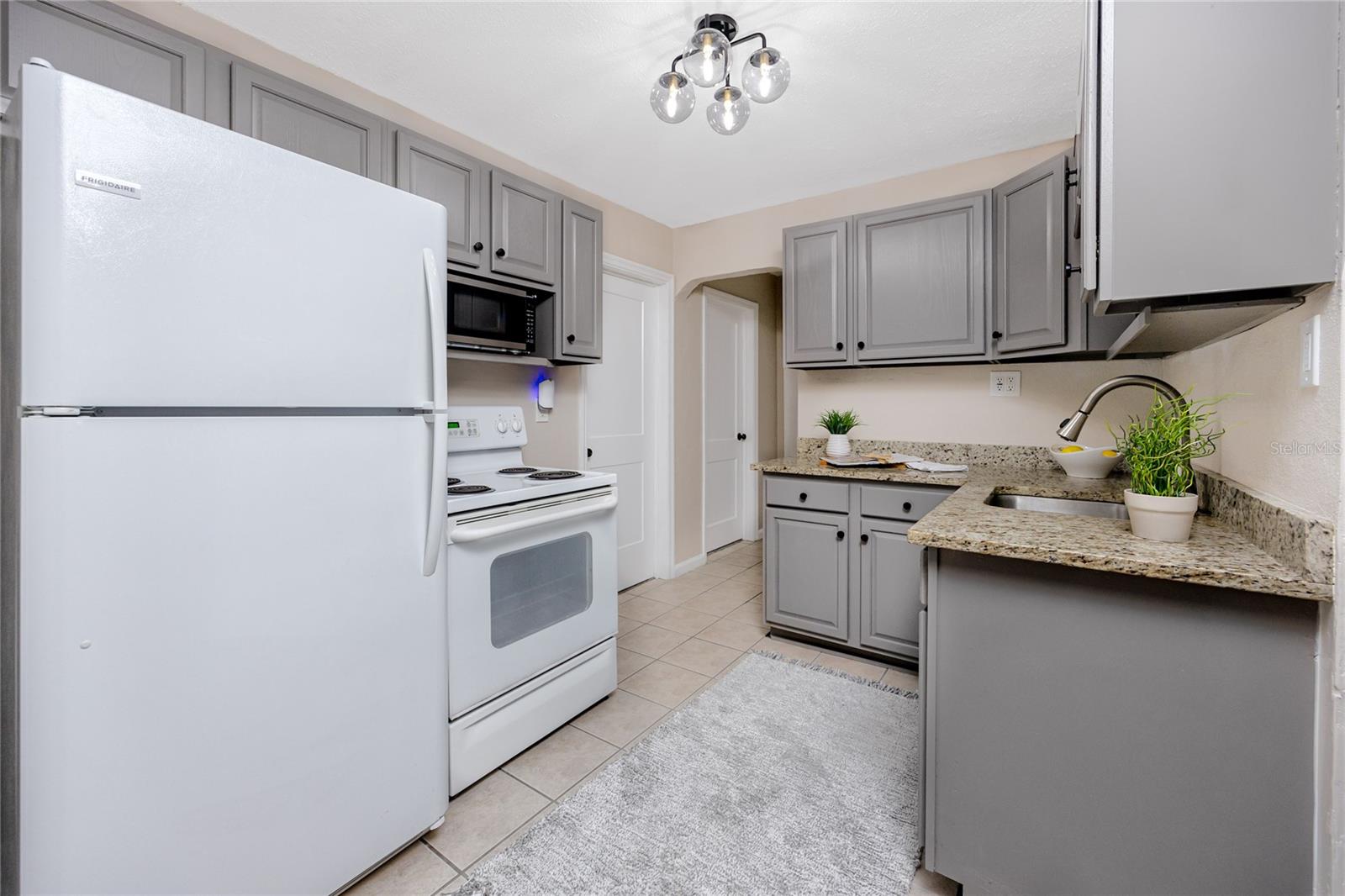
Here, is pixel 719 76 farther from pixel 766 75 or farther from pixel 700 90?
pixel 700 90

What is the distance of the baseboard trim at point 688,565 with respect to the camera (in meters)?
3.99

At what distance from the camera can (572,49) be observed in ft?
6.49

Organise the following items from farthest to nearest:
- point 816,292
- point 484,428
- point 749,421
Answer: point 749,421 → point 816,292 → point 484,428

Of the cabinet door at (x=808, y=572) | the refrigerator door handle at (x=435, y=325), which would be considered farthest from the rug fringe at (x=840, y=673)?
the refrigerator door handle at (x=435, y=325)

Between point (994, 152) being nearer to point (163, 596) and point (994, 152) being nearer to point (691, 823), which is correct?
point (691, 823)

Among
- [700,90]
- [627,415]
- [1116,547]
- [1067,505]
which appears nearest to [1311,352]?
[1116,547]

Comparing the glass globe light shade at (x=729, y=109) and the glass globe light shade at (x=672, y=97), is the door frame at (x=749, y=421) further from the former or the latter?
the glass globe light shade at (x=672, y=97)

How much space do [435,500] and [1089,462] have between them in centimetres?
253

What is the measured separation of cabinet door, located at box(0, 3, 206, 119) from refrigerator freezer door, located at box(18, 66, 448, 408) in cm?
78

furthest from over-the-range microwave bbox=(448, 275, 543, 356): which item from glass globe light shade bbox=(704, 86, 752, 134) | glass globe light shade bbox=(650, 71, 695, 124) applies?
glass globe light shade bbox=(704, 86, 752, 134)

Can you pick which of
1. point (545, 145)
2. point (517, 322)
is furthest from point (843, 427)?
point (545, 145)

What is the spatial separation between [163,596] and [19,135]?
0.83 m

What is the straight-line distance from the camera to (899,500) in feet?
8.33

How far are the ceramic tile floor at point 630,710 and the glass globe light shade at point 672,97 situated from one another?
2.18 meters
